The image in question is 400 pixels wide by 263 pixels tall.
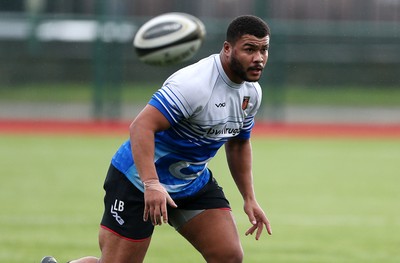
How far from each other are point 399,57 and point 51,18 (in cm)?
842

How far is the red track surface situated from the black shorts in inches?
Result: 568

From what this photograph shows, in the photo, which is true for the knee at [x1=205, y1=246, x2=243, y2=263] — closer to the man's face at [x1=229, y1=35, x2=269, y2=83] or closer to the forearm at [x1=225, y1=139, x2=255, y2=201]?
the forearm at [x1=225, y1=139, x2=255, y2=201]

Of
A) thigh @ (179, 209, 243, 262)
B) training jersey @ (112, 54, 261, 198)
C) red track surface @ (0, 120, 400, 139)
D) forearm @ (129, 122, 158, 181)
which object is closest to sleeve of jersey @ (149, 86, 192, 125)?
training jersey @ (112, 54, 261, 198)

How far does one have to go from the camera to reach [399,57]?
2344 cm

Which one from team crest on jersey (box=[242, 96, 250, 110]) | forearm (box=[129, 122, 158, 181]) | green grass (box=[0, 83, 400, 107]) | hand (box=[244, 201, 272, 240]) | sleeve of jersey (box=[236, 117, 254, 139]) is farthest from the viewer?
green grass (box=[0, 83, 400, 107])

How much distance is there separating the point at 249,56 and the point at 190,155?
847 mm

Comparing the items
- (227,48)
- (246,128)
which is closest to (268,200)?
(246,128)

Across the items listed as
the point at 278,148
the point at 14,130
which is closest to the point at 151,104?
the point at 278,148

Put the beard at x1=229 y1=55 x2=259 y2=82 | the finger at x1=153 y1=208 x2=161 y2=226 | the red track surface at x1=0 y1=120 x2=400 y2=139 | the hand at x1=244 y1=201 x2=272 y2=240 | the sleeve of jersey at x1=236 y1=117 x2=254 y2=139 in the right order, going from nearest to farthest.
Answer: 1. the finger at x1=153 y1=208 x2=161 y2=226
2. the beard at x1=229 y1=55 x2=259 y2=82
3. the sleeve of jersey at x1=236 y1=117 x2=254 y2=139
4. the hand at x1=244 y1=201 x2=272 y2=240
5. the red track surface at x1=0 y1=120 x2=400 y2=139

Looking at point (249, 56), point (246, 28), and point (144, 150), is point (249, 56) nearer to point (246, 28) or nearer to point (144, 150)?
point (246, 28)

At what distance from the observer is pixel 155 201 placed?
5969 mm

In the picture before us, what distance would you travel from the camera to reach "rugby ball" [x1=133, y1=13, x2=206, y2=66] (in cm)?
1194

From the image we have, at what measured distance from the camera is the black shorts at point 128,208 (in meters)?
6.50

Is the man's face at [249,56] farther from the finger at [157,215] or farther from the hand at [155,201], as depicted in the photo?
the finger at [157,215]
